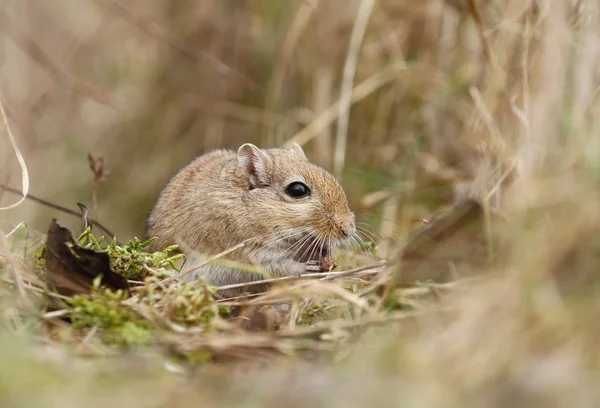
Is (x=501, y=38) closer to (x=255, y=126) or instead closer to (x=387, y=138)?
(x=387, y=138)

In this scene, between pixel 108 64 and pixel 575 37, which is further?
pixel 108 64

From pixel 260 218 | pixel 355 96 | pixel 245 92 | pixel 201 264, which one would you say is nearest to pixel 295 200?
pixel 260 218

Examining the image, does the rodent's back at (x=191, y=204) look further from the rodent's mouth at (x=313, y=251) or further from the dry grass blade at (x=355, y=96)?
the dry grass blade at (x=355, y=96)

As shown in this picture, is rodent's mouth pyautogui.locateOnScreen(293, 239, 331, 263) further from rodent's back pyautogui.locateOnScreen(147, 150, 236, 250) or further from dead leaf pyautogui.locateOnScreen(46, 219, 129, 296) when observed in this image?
dead leaf pyautogui.locateOnScreen(46, 219, 129, 296)

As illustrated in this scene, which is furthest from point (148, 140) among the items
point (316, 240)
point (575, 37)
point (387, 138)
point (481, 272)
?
point (481, 272)

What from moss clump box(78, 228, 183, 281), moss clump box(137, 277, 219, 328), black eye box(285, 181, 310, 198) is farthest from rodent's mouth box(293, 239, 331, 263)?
moss clump box(137, 277, 219, 328)

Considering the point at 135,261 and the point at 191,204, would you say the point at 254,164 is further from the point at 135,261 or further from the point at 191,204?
the point at 135,261
